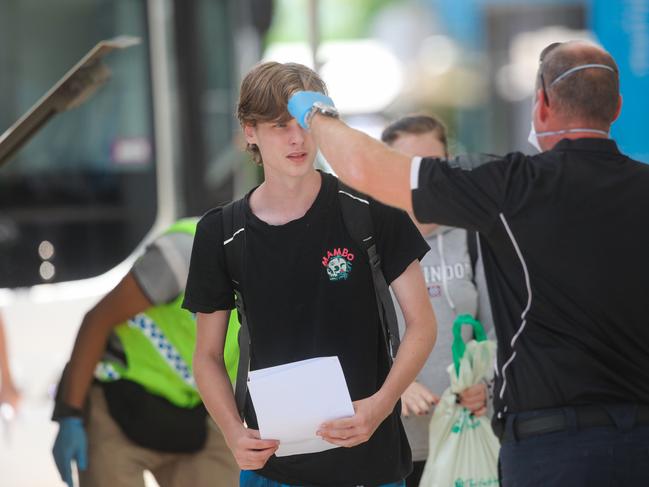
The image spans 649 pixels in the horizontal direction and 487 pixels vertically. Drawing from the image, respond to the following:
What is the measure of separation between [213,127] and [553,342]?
527 centimetres

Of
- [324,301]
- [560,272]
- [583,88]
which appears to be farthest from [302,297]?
[583,88]

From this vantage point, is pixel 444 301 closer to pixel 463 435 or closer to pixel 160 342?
pixel 463 435

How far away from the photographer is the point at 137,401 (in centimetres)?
375

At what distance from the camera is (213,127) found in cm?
770

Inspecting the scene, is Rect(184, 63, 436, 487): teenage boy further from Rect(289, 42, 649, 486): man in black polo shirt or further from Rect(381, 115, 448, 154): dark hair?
Rect(381, 115, 448, 154): dark hair

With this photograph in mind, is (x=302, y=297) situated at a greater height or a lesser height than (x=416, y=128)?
lesser

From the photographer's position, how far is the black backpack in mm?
2799

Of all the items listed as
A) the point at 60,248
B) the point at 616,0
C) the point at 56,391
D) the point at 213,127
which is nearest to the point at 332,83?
the point at 616,0

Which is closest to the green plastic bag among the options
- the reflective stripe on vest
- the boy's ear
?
the reflective stripe on vest

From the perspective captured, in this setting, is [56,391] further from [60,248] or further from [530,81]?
[530,81]

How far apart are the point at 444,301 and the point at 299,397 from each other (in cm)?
123

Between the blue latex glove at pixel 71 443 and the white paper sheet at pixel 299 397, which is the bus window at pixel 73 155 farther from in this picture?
the white paper sheet at pixel 299 397

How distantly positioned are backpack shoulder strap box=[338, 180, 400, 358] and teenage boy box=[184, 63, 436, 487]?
0.02 metres

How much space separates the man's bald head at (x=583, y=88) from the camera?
2785mm
